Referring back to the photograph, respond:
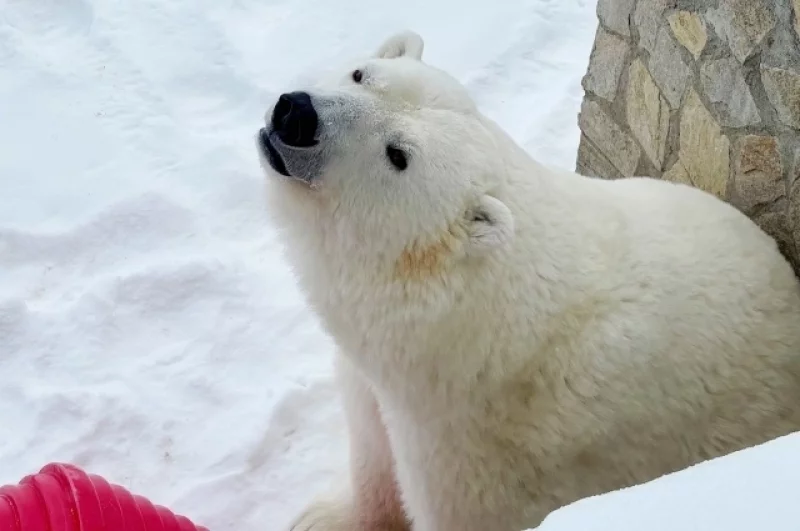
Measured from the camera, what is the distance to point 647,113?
109 inches

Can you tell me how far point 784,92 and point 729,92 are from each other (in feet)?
0.70

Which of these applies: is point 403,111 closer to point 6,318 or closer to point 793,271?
A: point 793,271

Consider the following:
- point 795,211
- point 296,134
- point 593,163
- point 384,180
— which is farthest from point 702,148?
point 296,134

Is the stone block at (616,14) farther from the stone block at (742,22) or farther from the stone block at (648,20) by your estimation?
the stone block at (742,22)

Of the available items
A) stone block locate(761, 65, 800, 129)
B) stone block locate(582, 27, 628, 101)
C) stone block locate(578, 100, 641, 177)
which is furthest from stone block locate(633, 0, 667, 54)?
stone block locate(761, 65, 800, 129)

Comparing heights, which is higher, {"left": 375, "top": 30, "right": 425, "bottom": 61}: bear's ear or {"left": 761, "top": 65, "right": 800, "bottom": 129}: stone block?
{"left": 761, "top": 65, "right": 800, "bottom": 129}: stone block

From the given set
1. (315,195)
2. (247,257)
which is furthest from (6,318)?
(315,195)

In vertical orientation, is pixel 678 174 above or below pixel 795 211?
below

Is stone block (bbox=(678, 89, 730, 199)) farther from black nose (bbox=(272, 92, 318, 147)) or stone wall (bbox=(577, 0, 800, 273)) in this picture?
black nose (bbox=(272, 92, 318, 147))

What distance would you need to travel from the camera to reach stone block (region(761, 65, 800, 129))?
6.91 ft

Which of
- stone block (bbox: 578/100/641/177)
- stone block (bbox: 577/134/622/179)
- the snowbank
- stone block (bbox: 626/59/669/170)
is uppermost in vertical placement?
the snowbank

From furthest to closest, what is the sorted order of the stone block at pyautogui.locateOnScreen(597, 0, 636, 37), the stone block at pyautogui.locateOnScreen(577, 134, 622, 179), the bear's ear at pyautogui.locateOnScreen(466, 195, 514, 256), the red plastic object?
the stone block at pyautogui.locateOnScreen(577, 134, 622, 179) → the stone block at pyautogui.locateOnScreen(597, 0, 636, 37) → the red plastic object → the bear's ear at pyautogui.locateOnScreen(466, 195, 514, 256)

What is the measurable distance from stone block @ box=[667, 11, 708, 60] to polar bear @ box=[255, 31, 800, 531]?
63cm

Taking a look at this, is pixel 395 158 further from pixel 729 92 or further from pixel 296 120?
pixel 729 92
